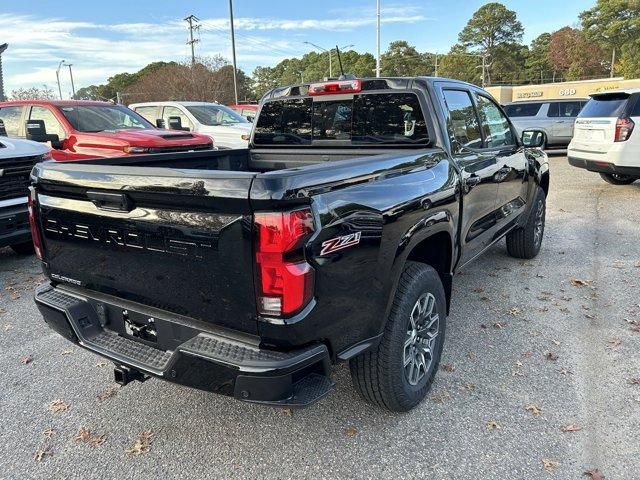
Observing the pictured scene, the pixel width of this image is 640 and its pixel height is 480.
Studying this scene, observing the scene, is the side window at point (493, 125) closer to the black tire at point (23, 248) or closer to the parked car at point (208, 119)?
the black tire at point (23, 248)

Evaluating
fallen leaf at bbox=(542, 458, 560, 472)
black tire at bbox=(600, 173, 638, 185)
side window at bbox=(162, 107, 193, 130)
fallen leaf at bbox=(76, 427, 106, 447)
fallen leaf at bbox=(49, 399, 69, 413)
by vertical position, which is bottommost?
fallen leaf at bbox=(542, 458, 560, 472)

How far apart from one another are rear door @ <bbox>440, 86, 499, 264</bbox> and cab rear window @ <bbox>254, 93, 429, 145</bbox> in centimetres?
27

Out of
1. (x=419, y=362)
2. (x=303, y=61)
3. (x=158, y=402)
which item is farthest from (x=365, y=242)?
(x=303, y=61)

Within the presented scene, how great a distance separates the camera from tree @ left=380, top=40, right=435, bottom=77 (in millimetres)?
91312

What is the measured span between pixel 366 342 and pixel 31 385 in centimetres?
235

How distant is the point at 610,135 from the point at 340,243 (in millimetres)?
8961

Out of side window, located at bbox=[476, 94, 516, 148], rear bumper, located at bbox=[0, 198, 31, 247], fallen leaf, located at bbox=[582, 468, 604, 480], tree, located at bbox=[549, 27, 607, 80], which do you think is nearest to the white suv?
side window, located at bbox=[476, 94, 516, 148]

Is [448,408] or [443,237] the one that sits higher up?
[443,237]

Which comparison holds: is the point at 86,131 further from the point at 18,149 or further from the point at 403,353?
the point at 403,353

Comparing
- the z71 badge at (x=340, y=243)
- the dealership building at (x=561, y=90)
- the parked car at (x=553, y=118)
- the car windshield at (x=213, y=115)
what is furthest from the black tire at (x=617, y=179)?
the dealership building at (x=561, y=90)

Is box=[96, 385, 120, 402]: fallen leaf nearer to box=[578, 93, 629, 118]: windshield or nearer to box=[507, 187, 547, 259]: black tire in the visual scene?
box=[507, 187, 547, 259]: black tire

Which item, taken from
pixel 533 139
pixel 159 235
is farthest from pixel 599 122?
pixel 159 235

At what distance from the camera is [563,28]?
84.6 meters

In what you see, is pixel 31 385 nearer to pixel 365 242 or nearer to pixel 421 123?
pixel 365 242
